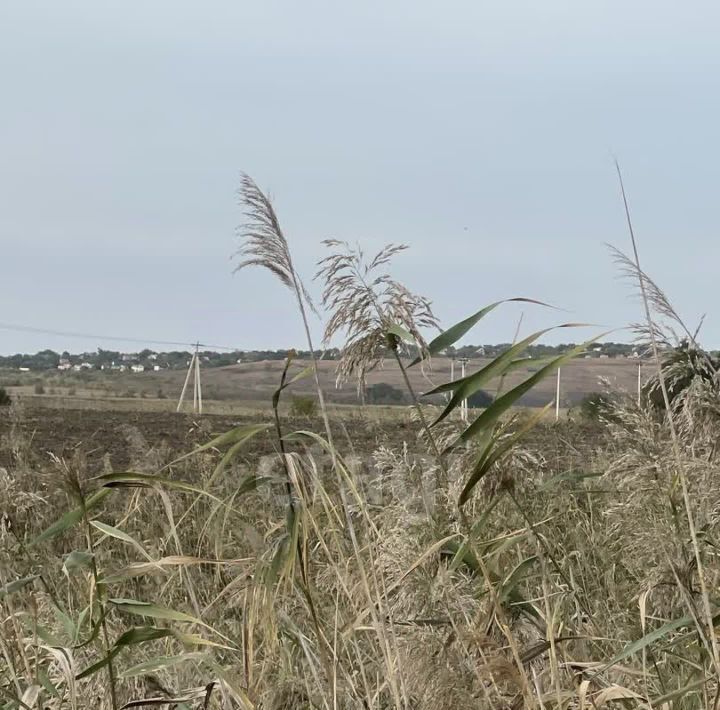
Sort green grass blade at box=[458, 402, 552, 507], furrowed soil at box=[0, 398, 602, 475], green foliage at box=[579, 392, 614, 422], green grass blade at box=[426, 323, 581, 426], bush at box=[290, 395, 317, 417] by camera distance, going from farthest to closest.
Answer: furrowed soil at box=[0, 398, 602, 475] → bush at box=[290, 395, 317, 417] → green foliage at box=[579, 392, 614, 422] → green grass blade at box=[426, 323, 581, 426] → green grass blade at box=[458, 402, 552, 507]

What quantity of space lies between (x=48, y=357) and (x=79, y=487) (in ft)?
253

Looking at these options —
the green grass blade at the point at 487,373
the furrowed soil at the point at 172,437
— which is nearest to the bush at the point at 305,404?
the furrowed soil at the point at 172,437

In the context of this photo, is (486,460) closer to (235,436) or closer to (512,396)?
(512,396)

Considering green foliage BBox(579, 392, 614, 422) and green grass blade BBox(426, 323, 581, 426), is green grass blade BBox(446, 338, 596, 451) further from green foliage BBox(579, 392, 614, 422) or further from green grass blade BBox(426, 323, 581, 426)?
green foliage BBox(579, 392, 614, 422)

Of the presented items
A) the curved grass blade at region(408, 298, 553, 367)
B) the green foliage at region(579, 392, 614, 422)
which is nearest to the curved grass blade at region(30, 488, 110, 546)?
the curved grass blade at region(408, 298, 553, 367)

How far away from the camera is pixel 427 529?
8.66 feet

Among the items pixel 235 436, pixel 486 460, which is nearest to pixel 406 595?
pixel 486 460

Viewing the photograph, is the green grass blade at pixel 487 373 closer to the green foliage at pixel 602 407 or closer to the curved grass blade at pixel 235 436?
the curved grass blade at pixel 235 436

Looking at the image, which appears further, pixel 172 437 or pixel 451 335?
pixel 172 437

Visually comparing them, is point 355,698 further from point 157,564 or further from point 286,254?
point 286,254

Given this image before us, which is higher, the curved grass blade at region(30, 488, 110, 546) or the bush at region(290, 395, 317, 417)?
the bush at region(290, 395, 317, 417)

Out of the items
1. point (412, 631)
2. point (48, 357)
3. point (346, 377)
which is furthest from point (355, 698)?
point (48, 357)

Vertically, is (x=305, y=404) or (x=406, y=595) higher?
(x=305, y=404)

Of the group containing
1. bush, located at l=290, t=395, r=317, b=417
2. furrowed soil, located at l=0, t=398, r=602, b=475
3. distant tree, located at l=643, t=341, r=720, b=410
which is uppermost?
distant tree, located at l=643, t=341, r=720, b=410
